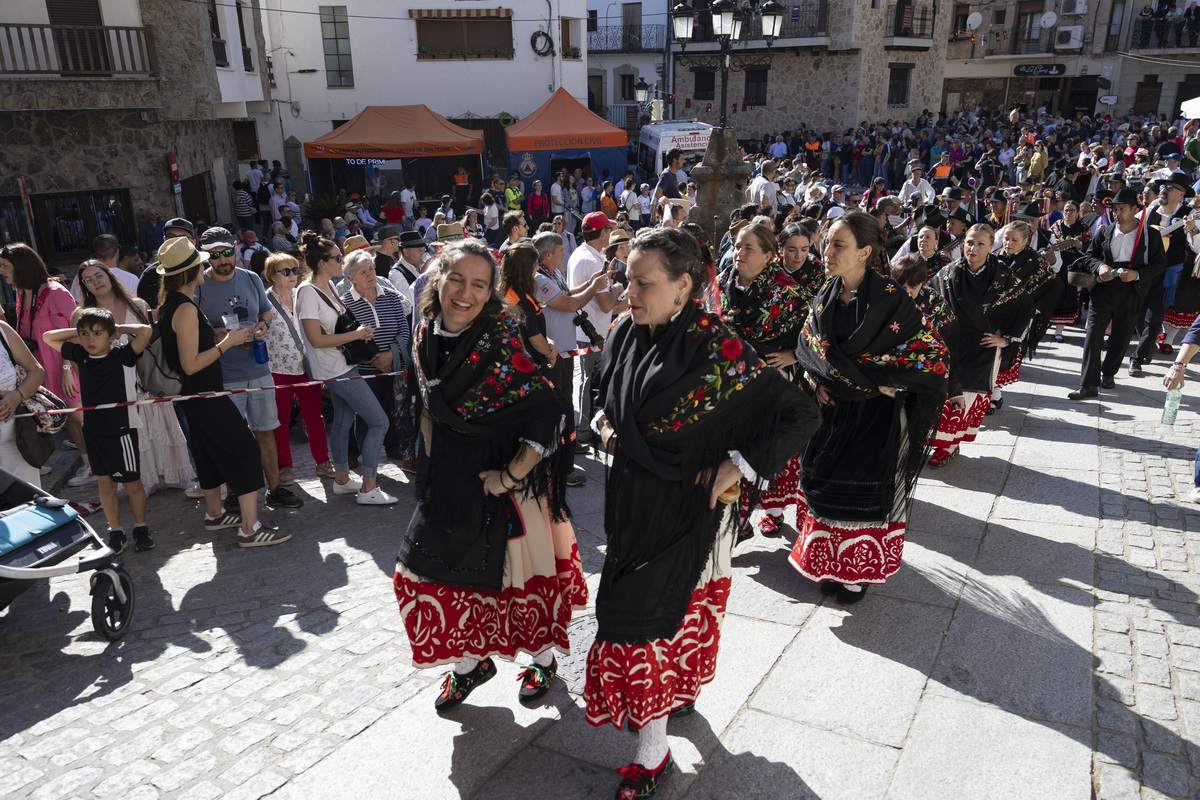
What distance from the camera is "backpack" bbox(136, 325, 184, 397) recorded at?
5.50 metres

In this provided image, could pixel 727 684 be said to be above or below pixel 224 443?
below

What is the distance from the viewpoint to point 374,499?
5988 millimetres

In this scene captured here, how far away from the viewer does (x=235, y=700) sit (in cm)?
370

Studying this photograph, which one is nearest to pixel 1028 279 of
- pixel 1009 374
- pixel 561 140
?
pixel 1009 374

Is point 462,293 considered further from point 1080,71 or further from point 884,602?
point 1080,71

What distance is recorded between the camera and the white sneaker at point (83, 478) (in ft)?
21.8

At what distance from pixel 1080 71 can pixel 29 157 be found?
135ft

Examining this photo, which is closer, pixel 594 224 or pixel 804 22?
pixel 594 224

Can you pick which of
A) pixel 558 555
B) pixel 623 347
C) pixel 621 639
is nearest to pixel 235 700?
pixel 558 555

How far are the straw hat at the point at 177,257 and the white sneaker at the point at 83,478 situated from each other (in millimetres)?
2625

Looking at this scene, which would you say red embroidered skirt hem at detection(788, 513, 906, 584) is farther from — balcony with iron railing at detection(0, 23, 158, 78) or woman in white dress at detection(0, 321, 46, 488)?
balcony with iron railing at detection(0, 23, 158, 78)

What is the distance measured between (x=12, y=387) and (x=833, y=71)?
111 ft

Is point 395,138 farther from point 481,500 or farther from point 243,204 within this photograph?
point 481,500

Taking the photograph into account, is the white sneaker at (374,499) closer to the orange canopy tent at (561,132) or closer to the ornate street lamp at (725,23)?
the ornate street lamp at (725,23)
